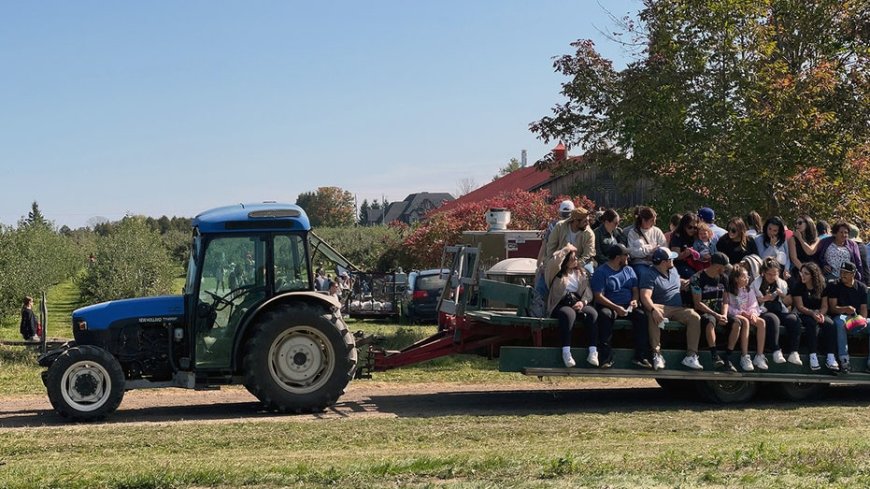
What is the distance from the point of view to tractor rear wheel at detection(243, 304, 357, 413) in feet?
37.8

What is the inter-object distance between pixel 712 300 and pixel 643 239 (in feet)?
3.59

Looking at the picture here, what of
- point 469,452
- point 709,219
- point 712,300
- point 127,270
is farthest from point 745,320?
point 127,270

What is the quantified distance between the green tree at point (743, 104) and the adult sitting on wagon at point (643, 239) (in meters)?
5.58

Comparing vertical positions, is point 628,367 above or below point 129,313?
below

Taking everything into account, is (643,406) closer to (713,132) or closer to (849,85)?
(713,132)

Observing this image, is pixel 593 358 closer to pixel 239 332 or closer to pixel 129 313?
pixel 239 332

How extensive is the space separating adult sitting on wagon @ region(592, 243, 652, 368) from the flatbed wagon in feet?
0.40

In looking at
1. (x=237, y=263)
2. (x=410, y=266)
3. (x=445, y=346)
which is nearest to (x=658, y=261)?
(x=445, y=346)

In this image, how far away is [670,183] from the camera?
18.4 meters

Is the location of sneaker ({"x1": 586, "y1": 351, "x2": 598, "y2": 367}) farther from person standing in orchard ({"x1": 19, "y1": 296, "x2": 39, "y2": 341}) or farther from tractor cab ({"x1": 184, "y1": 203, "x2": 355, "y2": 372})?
person standing in orchard ({"x1": 19, "y1": 296, "x2": 39, "y2": 341})

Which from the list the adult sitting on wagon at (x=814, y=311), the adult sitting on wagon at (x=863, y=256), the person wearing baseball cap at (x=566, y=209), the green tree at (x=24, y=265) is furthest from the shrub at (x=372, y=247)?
the adult sitting on wagon at (x=814, y=311)

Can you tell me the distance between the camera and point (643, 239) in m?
12.4

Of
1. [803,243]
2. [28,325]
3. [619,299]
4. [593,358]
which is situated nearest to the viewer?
[593,358]

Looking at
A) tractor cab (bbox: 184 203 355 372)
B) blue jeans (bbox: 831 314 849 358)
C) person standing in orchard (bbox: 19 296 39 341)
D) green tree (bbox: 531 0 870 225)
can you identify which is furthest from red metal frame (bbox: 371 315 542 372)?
person standing in orchard (bbox: 19 296 39 341)
